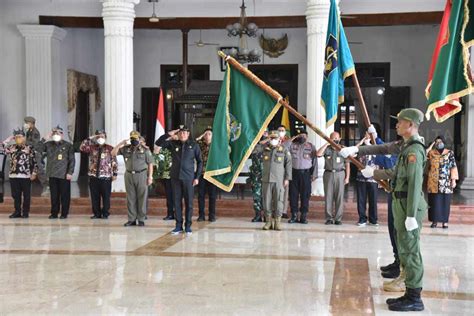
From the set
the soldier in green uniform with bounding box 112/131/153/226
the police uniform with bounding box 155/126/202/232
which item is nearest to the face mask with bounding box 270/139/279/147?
the police uniform with bounding box 155/126/202/232

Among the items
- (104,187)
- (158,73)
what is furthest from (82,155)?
(104,187)

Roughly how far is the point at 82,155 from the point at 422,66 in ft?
33.2

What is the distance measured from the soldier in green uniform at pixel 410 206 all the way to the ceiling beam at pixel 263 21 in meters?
8.43

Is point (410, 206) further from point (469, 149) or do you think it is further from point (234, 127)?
point (469, 149)

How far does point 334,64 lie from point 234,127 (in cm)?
131

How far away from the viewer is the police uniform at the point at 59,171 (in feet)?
36.4

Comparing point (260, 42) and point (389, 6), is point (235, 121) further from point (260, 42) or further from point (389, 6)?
point (260, 42)

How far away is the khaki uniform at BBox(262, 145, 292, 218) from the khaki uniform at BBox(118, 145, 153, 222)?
6.35 feet

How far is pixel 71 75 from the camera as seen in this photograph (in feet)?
55.7

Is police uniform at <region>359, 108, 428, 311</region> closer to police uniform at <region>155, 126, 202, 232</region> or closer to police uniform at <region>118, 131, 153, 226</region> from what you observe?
police uniform at <region>155, 126, 202, 232</region>

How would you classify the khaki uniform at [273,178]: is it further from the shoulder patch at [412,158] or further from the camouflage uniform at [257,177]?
the shoulder patch at [412,158]

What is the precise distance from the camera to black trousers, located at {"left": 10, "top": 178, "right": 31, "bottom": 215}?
1121 cm

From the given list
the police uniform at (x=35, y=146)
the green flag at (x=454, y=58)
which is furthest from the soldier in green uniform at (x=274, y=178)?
the green flag at (x=454, y=58)

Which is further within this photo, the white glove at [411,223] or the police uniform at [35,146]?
the police uniform at [35,146]
